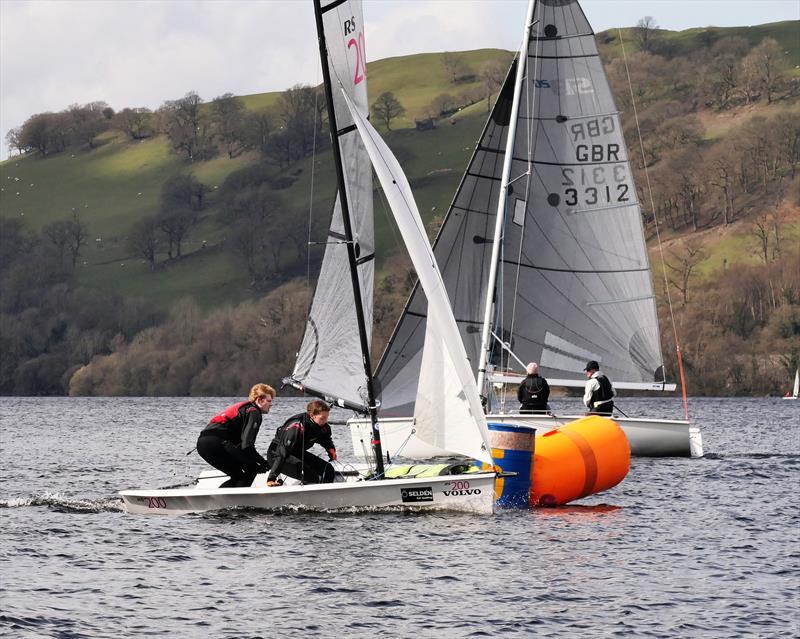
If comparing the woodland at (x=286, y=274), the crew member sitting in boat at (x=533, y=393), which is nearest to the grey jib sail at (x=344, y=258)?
the crew member sitting in boat at (x=533, y=393)

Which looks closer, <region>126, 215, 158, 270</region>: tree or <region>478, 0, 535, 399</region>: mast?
<region>478, 0, 535, 399</region>: mast

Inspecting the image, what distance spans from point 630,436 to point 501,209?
6.85 m

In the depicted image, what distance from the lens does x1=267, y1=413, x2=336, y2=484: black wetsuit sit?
2220 centimetres

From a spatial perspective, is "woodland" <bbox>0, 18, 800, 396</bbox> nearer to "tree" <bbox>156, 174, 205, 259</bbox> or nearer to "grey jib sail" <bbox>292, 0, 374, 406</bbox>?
"tree" <bbox>156, 174, 205, 259</bbox>

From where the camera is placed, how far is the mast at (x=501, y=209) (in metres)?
33.9

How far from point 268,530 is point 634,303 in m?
18.4

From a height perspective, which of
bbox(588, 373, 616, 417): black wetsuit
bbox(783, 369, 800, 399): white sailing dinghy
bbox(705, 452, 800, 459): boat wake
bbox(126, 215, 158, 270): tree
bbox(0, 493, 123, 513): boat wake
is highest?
bbox(126, 215, 158, 270): tree

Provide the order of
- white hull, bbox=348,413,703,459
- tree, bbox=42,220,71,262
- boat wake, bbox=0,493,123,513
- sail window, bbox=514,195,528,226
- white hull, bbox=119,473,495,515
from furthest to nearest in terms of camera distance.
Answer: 1. tree, bbox=42,220,71,262
2. sail window, bbox=514,195,528,226
3. white hull, bbox=348,413,703,459
4. boat wake, bbox=0,493,123,513
5. white hull, bbox=119,473,495,515

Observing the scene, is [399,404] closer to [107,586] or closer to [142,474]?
[142,474]

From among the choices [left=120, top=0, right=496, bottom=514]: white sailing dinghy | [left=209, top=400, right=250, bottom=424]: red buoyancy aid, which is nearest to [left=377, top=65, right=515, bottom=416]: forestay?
[left=120, top=0, right=496, bottom=514]: white sailing dinghy

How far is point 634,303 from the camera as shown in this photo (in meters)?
37.7

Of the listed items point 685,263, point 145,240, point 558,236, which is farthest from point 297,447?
point 145,240

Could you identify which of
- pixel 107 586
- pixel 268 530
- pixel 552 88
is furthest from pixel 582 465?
pixel 552 88

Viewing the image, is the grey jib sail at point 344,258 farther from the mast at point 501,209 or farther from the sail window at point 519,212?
the sail window at point 519,212
